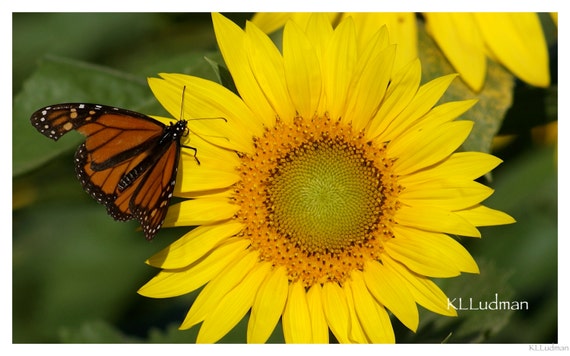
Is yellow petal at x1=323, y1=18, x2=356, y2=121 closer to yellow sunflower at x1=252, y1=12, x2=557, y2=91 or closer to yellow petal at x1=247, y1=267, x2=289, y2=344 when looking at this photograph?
yellow sunflower at x1=252, y1=12, x2=557, y2=91

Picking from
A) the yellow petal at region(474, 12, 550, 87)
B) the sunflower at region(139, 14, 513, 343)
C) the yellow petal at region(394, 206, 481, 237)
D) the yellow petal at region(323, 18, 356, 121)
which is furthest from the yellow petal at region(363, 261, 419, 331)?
the yellow petal at region(474, 12, 550, 87)

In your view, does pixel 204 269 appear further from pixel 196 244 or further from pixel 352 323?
pixel 352 323

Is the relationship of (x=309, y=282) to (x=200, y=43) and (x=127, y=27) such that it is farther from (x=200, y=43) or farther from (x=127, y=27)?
(x=127, y=27)

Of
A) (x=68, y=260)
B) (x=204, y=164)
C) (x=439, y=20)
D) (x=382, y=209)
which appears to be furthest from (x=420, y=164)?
Answer: (x=68, y=260)

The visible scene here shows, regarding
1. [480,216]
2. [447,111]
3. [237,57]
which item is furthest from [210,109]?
[480,216]

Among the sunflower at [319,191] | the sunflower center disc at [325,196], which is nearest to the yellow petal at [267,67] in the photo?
the sunflower at [319,191]
